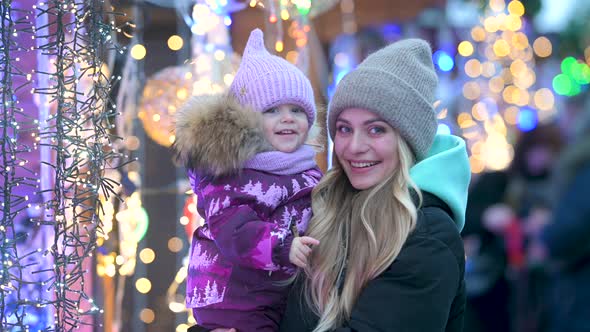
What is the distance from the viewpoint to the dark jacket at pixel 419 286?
2.39 meters

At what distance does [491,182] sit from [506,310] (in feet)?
2.69

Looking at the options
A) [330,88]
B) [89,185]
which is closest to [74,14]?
[89,185]

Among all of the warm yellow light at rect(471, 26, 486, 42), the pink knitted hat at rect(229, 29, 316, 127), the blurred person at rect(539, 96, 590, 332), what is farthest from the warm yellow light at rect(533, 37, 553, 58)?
the pink knitted hat at rect(229, 29, 316, 127)

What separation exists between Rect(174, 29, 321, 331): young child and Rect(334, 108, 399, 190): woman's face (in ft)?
0.86

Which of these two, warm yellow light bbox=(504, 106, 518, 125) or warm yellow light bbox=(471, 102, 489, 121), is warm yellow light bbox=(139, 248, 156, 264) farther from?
warm yellow light bbox=(504, 106, 518, 125)

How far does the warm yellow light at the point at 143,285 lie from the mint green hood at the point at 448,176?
2.78 metres

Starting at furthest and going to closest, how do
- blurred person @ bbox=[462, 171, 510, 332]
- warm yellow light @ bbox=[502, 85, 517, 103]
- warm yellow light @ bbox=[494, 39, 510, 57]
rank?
warm yellow light @ bbox=[502, 85, 517, 103], warm yellow light @ bbox=[494, 39, 510, 57], blurred person @ bbox=[462, 171, 510, 332]

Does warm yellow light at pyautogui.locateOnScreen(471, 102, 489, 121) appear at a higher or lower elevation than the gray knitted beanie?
higher

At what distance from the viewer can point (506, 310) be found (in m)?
5.61

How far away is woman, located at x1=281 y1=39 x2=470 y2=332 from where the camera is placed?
241 cm

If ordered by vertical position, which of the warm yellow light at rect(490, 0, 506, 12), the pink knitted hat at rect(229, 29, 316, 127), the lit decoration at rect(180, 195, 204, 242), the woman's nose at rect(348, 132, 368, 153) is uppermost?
the warm yellow light at rect(490, 0, 506, 12)

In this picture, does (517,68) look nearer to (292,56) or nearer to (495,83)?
(495,83)

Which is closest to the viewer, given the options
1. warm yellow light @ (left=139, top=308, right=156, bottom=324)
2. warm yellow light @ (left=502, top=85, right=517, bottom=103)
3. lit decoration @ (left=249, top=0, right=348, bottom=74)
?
lit decoration @ (left=249, top=0, right=348, bottom=74)

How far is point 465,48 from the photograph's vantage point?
381 inches
